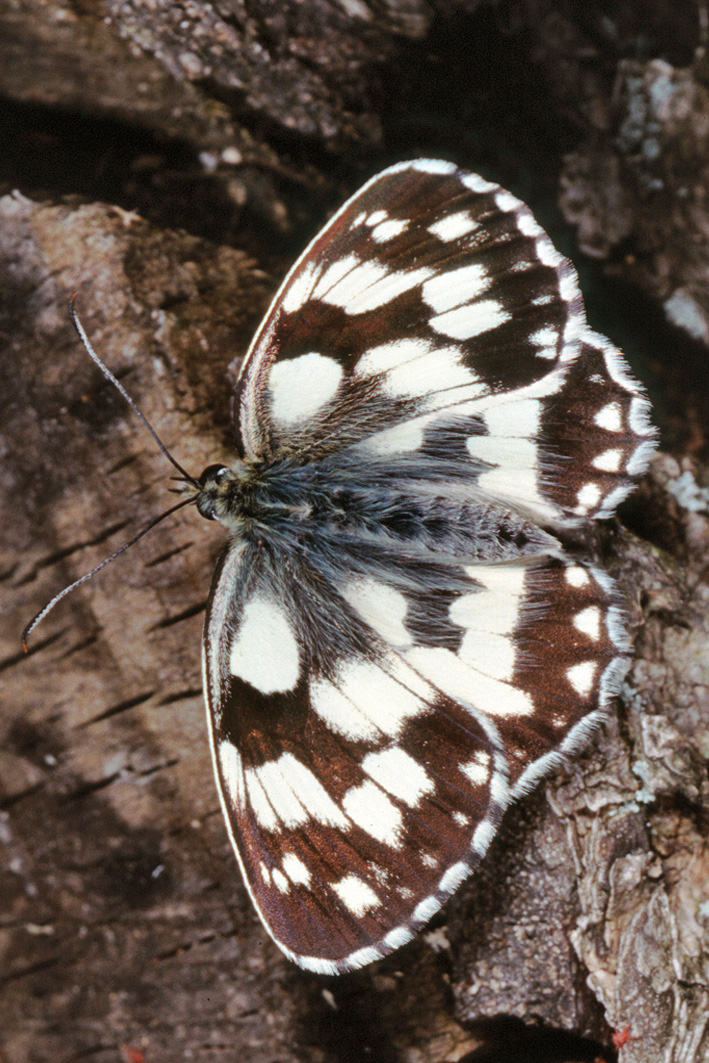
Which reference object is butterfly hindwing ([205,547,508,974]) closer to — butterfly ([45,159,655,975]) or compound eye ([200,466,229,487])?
butterfly ([45,159,655,975])

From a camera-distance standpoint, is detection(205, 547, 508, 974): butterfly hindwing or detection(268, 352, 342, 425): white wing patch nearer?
detection(205, 547, 508, 974): butterfly hindwing

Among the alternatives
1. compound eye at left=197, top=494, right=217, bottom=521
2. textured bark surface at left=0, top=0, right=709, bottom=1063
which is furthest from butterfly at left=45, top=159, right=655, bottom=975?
textured bark surface at left=0, top=0, right=709, bottom=1063

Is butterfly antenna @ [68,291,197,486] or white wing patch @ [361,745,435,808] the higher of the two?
butterfly antenna @ [68,291,197,486]

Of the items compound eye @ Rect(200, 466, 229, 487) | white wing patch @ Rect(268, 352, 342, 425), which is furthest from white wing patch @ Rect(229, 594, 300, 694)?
white wing patch @ Rect(268, 352, 342, 425)

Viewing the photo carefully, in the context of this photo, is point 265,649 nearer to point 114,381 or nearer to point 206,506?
point 206,506

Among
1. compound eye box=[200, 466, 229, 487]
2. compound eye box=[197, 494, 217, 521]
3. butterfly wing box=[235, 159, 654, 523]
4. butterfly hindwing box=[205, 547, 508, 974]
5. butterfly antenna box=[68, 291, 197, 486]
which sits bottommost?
butterfly hindwing box=[205, 547, 508, 974]

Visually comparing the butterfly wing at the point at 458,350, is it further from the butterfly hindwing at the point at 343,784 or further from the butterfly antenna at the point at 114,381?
the butterfly hindwing at the point at 343,784

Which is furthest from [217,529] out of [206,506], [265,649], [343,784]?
[343,784]

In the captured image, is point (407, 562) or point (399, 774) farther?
point (407, 562)
